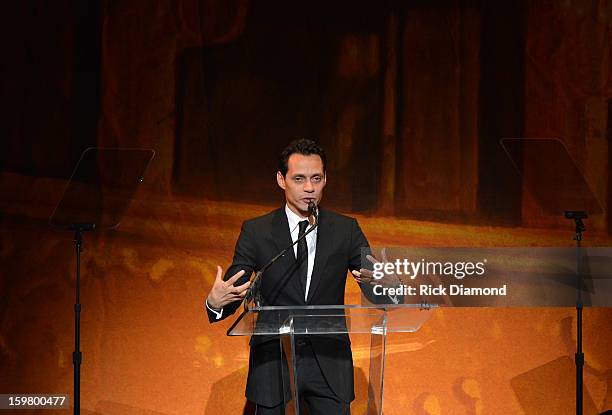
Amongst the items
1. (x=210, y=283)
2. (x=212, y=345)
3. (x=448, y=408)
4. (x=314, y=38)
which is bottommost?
(x=448, y=408)

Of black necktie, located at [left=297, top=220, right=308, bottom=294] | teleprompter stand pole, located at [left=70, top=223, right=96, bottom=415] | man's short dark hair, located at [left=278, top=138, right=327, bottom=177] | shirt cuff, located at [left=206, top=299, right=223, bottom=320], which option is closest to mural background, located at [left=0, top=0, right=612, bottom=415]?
teleprompter stand pole, located at [left=70, top=223, right=96, bottom=415]

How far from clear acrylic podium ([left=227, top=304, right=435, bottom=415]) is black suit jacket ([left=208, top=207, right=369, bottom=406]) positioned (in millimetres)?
99

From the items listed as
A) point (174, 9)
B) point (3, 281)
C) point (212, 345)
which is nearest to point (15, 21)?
point (174, 9)

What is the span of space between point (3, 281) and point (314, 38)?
2276 mm

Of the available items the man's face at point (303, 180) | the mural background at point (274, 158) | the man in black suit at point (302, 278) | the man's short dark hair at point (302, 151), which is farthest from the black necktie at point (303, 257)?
the mural background at point (274, 158)

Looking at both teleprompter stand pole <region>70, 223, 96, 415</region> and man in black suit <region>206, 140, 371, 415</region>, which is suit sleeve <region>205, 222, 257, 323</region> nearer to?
man in black suit <region>206, 140, 371, 415</region>

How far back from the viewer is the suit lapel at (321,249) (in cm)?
295

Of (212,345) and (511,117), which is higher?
(511,117)

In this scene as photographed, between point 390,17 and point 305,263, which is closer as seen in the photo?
point 305,263

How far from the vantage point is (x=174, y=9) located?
468 cm

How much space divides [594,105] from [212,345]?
8.51 feet

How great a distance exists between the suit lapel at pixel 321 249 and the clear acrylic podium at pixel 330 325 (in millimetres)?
285

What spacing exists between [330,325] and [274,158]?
7.28 ft

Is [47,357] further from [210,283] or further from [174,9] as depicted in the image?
[174,9]
